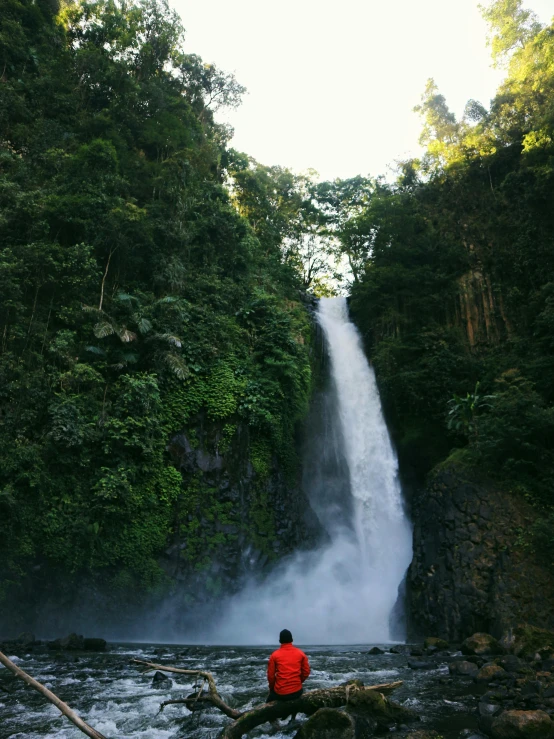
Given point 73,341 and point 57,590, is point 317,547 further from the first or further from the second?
point 73,341

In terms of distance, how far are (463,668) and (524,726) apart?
4251mm

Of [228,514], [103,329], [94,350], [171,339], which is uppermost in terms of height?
[171,339]

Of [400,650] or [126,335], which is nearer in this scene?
[400,650]

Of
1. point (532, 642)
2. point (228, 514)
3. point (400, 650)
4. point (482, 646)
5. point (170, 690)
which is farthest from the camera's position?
point (228, 514)

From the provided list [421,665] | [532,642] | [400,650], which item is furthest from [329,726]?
[400,650]

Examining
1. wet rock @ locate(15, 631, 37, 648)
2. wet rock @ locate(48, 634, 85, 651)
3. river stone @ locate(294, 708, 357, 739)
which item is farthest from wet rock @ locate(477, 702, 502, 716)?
wet rock @ locate(15, 631, 37, 648)

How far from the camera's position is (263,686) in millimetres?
8312

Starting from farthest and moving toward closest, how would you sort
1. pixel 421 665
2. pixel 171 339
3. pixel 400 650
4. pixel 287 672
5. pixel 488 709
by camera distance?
pixel 171 339 < pixel 400 650 < pixel 421 665 < pixel 488 709 < pixel 287 672

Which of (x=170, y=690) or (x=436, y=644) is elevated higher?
(x=436, y=644)

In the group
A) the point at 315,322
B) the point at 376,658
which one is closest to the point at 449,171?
the point at 315,322

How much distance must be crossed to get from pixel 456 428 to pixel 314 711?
13.9m

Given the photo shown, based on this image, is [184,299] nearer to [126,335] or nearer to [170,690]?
[126,335]

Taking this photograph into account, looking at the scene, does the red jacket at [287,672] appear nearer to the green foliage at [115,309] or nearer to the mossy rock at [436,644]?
the mossy rock at [436,644]

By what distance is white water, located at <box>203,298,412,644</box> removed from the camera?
51.9 feet
